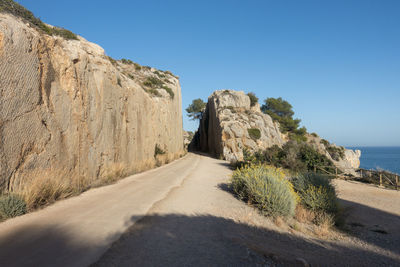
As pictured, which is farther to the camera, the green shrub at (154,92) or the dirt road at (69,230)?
the green shrub at (154,92)

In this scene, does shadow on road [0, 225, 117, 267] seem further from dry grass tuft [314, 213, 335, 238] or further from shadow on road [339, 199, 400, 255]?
shadow on road [339, 199, 400, 255]

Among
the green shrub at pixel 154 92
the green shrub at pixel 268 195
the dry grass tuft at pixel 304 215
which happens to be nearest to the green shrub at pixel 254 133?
the green shrub at pixel 154 92

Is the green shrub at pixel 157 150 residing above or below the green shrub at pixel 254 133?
below

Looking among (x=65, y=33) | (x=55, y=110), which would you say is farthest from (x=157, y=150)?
(x=55, y=110)

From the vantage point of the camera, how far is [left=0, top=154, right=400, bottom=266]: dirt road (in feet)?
10.5

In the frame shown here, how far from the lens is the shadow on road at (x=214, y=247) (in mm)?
3268

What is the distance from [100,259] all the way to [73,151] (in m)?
5.25

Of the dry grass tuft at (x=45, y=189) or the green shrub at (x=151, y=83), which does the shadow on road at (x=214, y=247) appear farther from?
the green shrub at (x=151, y=83)

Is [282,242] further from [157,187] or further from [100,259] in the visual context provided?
[157,187]

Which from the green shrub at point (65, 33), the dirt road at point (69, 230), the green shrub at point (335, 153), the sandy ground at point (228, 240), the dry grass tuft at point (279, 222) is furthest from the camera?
the green shrub at point (335, 153)

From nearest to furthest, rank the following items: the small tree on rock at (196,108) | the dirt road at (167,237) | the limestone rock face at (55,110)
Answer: the dirt road at (167,237) → the limestone rock face at (55,110) → the small tree on rock at (196,108)

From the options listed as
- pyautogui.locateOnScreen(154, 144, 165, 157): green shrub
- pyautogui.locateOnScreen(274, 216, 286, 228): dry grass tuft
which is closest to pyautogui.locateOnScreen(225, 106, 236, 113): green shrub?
pyautogui.locateOnScreen(154, 144, 165, 157): green shrub

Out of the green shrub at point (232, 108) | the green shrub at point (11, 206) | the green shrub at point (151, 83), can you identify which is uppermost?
the green shrub at point (151, 83)

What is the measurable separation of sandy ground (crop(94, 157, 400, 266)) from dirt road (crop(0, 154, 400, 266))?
2cm
